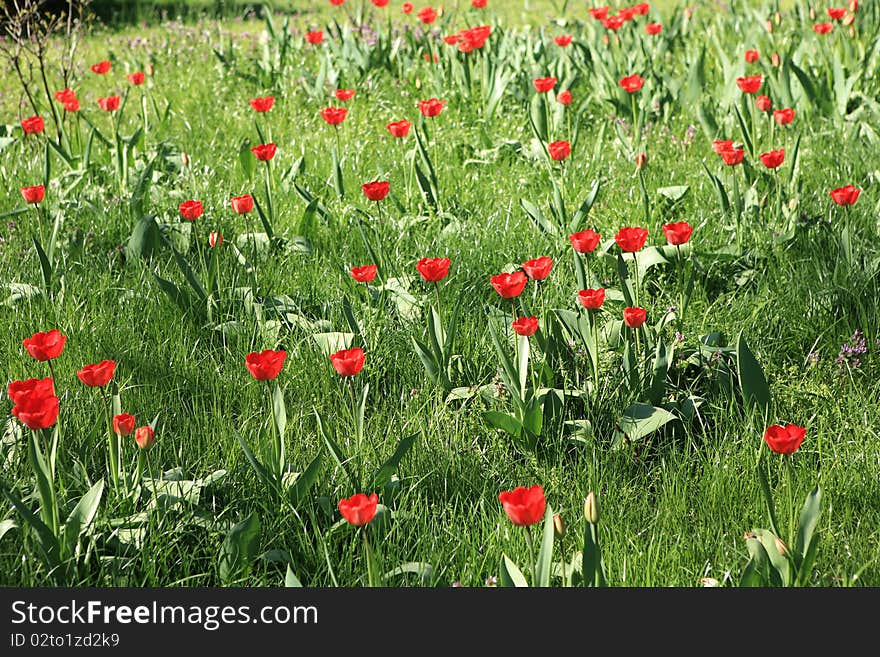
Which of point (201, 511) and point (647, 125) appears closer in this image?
point (201, 511)

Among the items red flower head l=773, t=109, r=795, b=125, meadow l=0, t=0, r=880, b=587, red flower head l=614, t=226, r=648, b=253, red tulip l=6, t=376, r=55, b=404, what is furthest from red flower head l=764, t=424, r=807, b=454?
red flower head l=773, t=109, r=795, b=125

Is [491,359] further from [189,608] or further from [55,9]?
[55,9]

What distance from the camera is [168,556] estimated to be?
76.0 inches

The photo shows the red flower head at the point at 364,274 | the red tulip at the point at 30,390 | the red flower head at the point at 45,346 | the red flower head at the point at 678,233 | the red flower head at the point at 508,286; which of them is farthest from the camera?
the red flower head at the point at 678,233

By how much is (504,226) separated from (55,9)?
6.23 metres

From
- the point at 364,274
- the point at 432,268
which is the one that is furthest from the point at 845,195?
the point at 364,274

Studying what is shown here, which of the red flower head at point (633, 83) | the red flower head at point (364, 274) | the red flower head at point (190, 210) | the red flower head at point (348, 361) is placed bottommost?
the red flower head at point (348, 361)

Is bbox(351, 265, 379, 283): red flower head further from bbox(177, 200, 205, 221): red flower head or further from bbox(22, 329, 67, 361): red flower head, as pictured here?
bbox(22, 329, 67, 361): red flower head

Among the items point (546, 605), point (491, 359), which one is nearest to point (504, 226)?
point (491, 359)

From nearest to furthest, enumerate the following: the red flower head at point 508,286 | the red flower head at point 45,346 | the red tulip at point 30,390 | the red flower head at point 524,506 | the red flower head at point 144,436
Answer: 1. the red flower head at point 524,506
2. the red tulip at point 30,390
3. the red flower head at point 144,436
4. the red flower head at point 45,346
5. the red flower head at point 508,286

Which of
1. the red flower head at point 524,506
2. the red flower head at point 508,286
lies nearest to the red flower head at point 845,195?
the red flower head at point 508,286

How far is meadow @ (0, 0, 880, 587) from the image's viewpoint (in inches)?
75.2

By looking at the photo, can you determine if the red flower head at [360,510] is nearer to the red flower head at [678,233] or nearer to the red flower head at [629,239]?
the red flower head at [629,239]

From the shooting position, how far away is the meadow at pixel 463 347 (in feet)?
6.27
